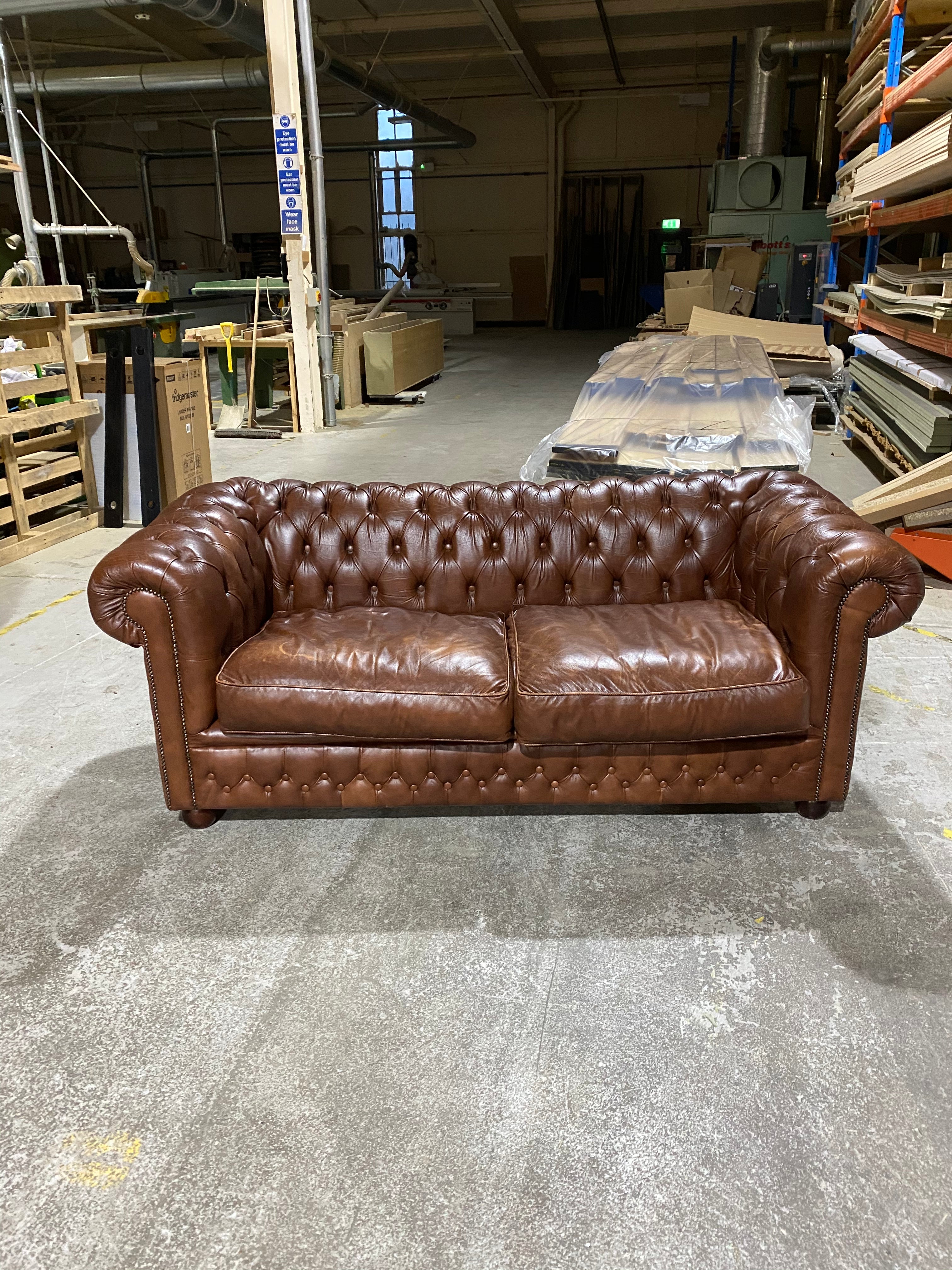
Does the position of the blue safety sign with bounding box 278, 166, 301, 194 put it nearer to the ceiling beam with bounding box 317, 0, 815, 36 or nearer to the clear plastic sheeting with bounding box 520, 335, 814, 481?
the clear plastic sheeting with bounding box 520, 335, 814, 481

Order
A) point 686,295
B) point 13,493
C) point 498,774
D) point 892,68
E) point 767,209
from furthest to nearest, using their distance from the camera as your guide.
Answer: point 767,209, point 686,295, point 892,68, point 13,493, point 498,774

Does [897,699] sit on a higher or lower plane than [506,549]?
lower

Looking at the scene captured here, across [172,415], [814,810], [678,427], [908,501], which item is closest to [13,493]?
[172,415]

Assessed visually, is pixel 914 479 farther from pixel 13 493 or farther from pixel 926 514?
pixel 13 493

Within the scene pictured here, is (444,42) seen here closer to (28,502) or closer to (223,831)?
(28,502)

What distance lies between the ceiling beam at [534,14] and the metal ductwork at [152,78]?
1.49 m

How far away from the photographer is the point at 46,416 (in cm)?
447

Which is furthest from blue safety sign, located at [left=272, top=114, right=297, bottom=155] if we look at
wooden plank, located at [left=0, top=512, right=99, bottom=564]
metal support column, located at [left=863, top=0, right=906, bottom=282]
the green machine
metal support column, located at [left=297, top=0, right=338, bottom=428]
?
the green machine

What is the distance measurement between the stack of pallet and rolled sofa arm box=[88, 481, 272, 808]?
9.45 ft

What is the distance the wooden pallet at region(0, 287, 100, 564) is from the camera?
14.2 feet

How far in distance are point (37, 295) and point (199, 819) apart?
313cm

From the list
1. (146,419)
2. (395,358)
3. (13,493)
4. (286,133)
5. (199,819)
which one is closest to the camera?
(199,819)

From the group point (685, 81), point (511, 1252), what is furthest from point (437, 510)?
point (685, 81)

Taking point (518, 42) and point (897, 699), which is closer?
point (897, 699)
